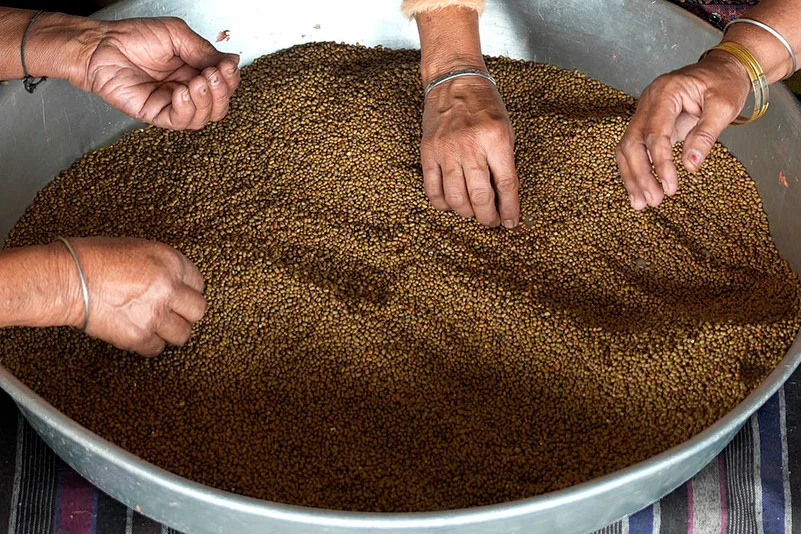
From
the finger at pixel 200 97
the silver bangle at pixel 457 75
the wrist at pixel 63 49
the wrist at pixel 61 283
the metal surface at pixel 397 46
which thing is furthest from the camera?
the silver bangle at pixel 457 75

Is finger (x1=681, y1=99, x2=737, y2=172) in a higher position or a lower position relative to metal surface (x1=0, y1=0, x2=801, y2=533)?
higher

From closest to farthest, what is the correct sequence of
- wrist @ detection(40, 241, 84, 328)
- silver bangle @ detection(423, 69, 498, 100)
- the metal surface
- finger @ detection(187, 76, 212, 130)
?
1. the metal surface
2. wrist @ detection(40, 241, 84, 328)
3. finger @ detection(187, 76, 212, 130)
4. silver bangle @ detection(423, 69, 498, 100)

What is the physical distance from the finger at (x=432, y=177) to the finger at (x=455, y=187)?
0.06 feet

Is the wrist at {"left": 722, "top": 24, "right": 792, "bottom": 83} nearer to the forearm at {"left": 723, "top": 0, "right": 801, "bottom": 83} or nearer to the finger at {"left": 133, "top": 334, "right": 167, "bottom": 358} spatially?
the forearm at {"left": 723, "top": 0, "right": 801, "bottom": 83}

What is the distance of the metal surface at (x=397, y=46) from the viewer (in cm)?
144

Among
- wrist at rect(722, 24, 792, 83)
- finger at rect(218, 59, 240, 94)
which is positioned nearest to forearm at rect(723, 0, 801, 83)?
wrist at rect(722, 24, 792, 83)

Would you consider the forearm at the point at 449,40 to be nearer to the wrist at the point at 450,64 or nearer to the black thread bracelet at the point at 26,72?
the wrist at the point at 450,64

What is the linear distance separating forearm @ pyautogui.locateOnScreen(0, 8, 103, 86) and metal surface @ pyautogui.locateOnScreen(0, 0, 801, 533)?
14 centimetres

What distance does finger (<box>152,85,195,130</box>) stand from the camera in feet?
→ 5.83

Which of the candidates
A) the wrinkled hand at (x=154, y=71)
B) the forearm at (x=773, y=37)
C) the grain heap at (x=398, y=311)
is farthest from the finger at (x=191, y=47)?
the forearm at (x=773, y=37)

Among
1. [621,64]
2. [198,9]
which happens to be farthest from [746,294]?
[198,9]

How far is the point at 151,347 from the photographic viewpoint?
173 centimetres

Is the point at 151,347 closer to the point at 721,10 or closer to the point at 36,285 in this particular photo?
the point at 36,285

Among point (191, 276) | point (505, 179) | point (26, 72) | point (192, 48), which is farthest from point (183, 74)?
point (505, 179)
